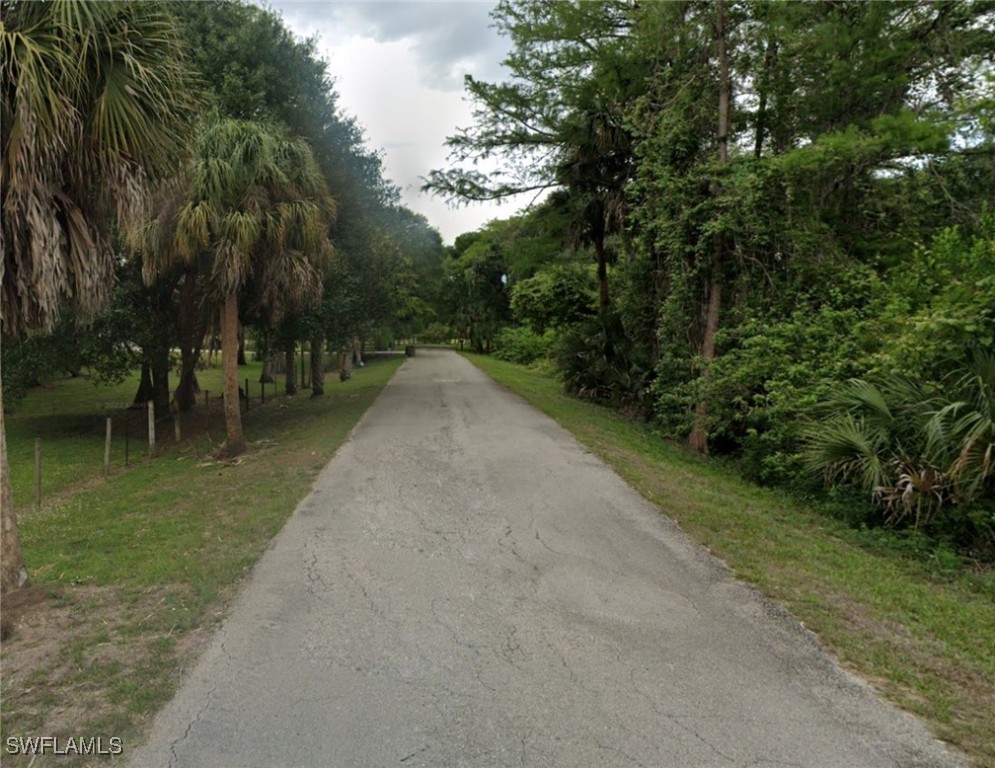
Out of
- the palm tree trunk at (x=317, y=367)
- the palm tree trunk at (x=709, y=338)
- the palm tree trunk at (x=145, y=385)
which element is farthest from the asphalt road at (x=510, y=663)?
the palm tree trunk at (x=317, y=367)

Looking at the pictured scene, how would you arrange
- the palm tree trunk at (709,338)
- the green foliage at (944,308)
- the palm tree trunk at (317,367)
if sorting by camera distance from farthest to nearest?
the palm tree trunk at (317,367) → the palm tree trunk at (709,338) → the green foliage at (944,308)

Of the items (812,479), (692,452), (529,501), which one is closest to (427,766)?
(529,501)

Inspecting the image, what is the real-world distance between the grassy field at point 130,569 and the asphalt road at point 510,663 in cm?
26

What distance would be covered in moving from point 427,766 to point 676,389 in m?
10.8

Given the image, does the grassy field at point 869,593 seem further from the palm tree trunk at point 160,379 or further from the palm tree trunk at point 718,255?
the palm tree trunk at point 160,379

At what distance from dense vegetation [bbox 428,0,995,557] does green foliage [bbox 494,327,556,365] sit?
19.3 meters

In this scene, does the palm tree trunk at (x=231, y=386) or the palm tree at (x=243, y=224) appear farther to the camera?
the palm tree trunk at (x=231, y=386)

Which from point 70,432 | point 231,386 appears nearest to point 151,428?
point 231,386

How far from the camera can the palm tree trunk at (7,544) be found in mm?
4625

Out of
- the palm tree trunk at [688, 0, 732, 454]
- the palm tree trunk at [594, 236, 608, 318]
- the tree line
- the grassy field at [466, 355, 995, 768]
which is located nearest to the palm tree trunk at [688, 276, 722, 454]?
the palm tree trunk at [688, 0, 732, 454]

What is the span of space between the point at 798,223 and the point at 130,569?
11329mm

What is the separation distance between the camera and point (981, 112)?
917cm

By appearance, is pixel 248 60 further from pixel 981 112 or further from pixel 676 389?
pixel 981 112

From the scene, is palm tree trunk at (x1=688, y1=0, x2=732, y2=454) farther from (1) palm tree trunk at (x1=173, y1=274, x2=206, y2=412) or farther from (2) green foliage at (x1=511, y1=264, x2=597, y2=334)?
(1) palm tree trunk at (x1=173, y1=274, x2=206, y2=412)
